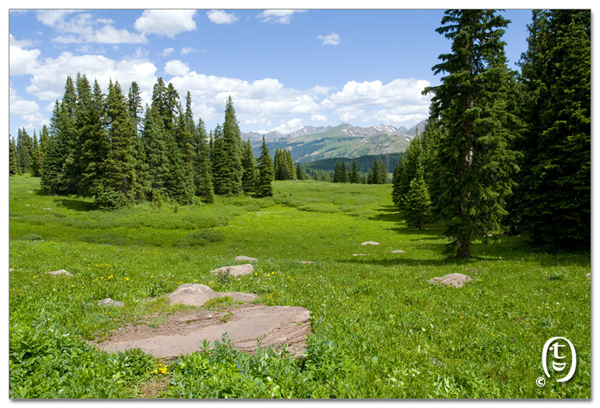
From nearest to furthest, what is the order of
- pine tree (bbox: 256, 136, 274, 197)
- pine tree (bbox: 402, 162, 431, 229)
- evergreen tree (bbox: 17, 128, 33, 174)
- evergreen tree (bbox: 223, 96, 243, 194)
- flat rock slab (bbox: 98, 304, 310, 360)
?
flat rock slab (bbox: 98, 304, 310, 360), pine tree (bbox: 402, 162, 431, 229), evergreen tree (bbox: 223, 96, 243, 194), pine tree (bbox: 256, 136, 274, 197), evergreen tree (bbox: 17, 128, 33, 174)

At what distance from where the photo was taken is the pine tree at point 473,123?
18.3m

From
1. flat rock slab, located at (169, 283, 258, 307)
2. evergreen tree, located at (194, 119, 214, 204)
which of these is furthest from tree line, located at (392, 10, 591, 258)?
evergreen tree, located at (194, 119, 214, 204)

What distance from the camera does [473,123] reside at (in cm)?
1869

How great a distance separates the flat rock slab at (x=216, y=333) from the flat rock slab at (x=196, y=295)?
75 centimetres

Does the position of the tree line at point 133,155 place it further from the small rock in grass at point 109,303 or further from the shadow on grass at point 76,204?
the small rock in grass at point 109,303

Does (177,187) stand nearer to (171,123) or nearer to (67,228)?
(171,123)

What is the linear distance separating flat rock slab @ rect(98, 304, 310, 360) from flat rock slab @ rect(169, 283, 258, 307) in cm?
75

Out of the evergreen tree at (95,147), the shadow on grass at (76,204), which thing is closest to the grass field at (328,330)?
the evergreen tree at (95,147)

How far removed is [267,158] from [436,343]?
8071cm

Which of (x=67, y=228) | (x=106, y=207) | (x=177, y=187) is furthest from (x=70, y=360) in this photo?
(x=177, y=187)

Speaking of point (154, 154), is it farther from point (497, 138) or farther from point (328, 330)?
point (328, 330)

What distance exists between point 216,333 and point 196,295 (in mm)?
2083

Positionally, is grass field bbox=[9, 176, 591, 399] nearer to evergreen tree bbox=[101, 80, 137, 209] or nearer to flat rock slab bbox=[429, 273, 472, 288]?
flat rock slab bbox=[429, 273, 472, 288]

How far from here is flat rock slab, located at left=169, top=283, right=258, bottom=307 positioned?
8.02 metres
